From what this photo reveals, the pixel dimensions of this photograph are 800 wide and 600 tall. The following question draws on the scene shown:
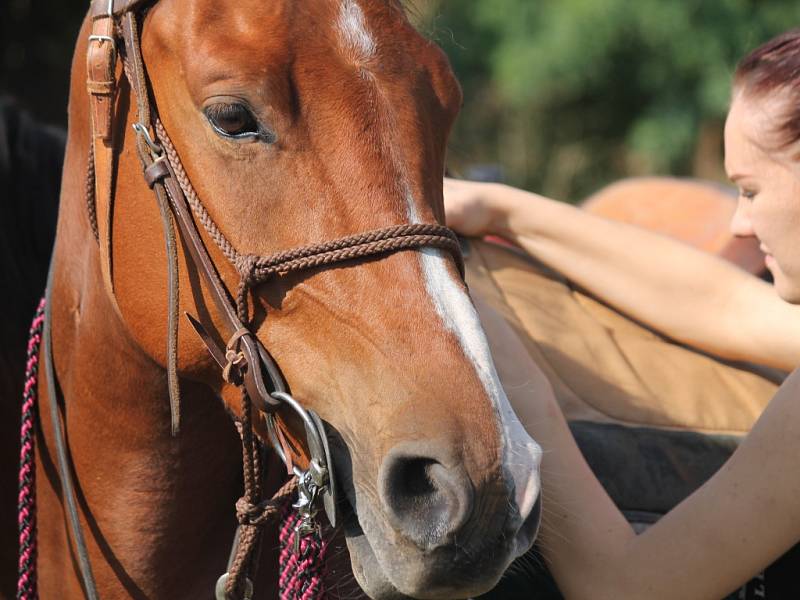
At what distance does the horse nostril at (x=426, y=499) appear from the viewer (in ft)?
4.06

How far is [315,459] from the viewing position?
136 cm

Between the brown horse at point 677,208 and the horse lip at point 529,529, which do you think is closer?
the horse lip at point 529,529

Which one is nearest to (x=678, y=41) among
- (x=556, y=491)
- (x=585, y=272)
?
(x=585, y=272)

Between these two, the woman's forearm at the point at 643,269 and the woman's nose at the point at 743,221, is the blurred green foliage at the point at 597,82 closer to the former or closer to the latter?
the woman's forearm at the point at 643,269

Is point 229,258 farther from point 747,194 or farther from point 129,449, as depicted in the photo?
point 747,194

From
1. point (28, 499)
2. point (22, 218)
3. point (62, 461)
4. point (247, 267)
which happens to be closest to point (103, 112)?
point (247, 267)

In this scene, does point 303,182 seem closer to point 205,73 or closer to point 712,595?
point 205,73

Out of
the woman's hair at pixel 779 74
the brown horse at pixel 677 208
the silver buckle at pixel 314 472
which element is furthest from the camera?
the brown horse at pixel 677 208

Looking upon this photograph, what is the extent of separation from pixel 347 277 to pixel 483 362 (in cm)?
23

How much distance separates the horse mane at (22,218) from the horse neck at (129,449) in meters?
0.52

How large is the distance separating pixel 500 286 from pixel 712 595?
0.84 m

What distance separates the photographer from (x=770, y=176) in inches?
71.5

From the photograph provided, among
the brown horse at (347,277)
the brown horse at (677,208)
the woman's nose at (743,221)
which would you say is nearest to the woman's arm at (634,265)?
the woman's nose at (743,221)

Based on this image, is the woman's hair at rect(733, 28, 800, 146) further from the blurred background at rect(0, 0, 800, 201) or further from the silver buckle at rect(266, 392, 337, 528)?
the blurred background at rect(0, 0, 800, 201)
